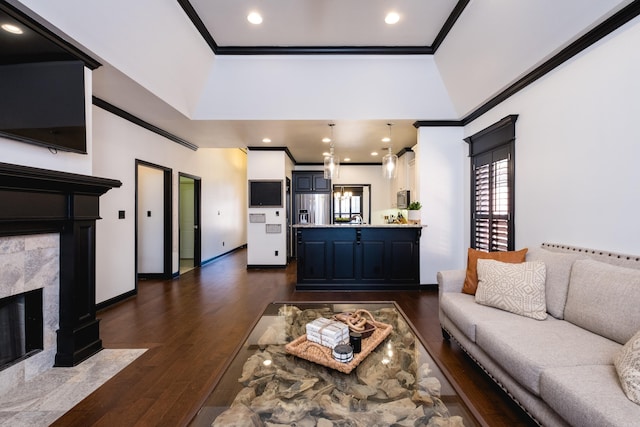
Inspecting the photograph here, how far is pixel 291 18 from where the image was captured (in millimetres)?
3168

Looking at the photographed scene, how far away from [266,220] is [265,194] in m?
0.57

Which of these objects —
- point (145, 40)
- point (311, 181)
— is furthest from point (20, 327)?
point (311, 181)

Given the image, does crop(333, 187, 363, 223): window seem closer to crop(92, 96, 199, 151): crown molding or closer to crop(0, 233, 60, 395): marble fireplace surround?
crop(92, 96, 199, 151): crown molding

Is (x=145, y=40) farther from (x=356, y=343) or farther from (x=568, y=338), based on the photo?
(x=568, y=338)

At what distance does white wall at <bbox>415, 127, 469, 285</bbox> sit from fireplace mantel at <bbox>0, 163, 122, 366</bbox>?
408cm

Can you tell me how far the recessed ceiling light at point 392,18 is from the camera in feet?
10.2

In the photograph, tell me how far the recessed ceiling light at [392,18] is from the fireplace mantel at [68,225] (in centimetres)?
334

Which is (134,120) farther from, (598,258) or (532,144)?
(598,258)

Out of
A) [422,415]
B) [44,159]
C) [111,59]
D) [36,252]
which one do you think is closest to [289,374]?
[422,415]

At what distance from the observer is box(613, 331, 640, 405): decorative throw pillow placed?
3.86 feet

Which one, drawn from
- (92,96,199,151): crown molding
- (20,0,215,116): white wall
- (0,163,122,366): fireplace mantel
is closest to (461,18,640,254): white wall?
(20,0,215,116): white wall

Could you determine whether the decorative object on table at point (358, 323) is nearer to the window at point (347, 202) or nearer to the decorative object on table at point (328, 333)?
the decorative object on table at point (328, 333)

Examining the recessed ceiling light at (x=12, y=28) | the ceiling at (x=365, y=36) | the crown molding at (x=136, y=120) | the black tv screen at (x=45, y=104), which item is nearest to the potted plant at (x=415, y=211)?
the ceiling at (x=365, y=36)

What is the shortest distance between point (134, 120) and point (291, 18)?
2.77 meters
